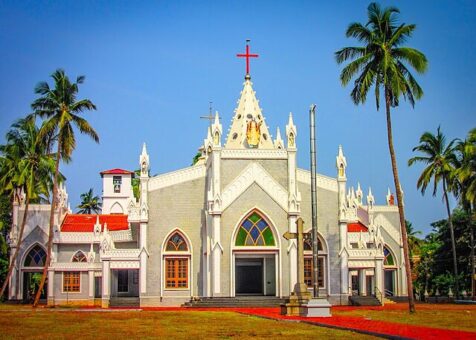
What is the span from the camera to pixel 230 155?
148 ft

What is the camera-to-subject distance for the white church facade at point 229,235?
4388 cm

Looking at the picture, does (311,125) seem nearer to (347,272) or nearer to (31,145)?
(347,272)

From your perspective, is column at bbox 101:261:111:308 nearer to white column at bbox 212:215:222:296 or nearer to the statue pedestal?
white column at bbox 212:215:222:296

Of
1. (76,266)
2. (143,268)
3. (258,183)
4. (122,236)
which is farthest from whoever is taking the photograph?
(122,236)

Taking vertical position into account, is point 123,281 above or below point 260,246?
below

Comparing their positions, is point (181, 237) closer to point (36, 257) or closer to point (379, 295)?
point (379, 295)

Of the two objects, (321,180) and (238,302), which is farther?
(321,180)

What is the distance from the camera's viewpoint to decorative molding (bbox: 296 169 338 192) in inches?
1828

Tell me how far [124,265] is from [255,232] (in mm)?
8237

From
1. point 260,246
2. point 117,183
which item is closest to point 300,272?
point 260,246

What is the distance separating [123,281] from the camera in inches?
1959

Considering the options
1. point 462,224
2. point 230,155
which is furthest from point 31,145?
point 462,224

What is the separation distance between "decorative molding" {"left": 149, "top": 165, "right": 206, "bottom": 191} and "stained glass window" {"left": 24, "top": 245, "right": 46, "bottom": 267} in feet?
42.9

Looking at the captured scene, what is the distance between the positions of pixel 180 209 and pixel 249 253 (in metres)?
5.20
